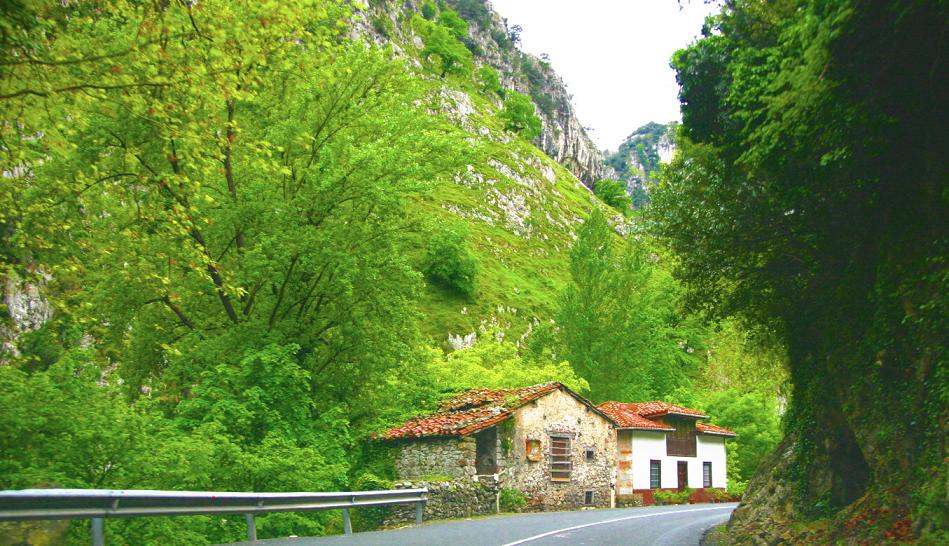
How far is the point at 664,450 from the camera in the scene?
39.8m

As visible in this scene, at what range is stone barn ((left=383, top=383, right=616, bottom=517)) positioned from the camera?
2380 centimetres

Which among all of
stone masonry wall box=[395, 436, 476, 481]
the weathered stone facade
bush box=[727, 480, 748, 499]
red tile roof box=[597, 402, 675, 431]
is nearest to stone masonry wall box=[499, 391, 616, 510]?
the weathered stone facade

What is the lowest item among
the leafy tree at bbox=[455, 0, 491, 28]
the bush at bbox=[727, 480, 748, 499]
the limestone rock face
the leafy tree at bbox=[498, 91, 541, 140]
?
the bush at bbox=[727, 480, 748, 499]

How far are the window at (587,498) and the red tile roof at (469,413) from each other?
11.8 ft

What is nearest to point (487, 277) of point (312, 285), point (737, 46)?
point (312, 285)

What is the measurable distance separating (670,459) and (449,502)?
24107 millimetres

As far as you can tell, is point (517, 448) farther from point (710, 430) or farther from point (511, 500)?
point (710, 430)

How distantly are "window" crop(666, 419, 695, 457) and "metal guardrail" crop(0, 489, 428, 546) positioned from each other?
102ft

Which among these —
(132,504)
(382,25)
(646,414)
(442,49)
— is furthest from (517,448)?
(442,49)

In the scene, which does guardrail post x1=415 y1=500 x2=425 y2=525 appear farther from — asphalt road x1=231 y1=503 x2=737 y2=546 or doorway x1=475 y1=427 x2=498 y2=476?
doorway x1=475 y1=427 x2=498 y2=476

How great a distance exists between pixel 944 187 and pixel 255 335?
1601cm

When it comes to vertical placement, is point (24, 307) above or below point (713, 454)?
above

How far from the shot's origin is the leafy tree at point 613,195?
Answer: 15762 centimetres

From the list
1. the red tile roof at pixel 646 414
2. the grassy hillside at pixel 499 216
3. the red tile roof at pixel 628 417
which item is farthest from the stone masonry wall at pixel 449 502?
the grassy hillside at pixel 499 216
